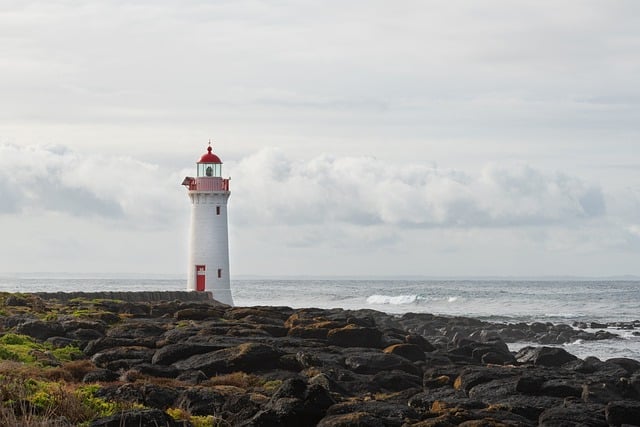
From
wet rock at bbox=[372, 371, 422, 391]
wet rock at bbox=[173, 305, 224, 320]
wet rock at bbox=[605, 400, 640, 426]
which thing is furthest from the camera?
wet rock at bbox=[173, 305, 224, 320]

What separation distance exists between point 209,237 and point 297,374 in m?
25.2

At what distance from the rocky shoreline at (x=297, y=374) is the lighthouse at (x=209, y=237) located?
12.0 m

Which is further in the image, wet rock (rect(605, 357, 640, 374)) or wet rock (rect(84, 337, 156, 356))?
wet rock (rect(605, 357, 640, 374))

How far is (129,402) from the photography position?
13484 mm

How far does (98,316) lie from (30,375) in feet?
34.5

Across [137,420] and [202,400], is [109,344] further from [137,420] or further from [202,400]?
Result: [137,420]

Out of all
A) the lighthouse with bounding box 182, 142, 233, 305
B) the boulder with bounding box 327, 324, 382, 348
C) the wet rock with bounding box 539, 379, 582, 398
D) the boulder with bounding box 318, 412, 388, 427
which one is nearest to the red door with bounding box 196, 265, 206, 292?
the lighthouse with bounding box 182, 142, 233, 305

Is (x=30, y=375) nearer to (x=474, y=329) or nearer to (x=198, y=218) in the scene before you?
(x=198, y=218)

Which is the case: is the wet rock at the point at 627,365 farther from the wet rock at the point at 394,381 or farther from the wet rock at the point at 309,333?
the wet rock at the point at 394,381

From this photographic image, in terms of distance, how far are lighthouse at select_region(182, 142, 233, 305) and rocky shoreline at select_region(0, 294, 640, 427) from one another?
12047mm

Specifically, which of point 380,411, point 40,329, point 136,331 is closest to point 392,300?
point 136,331

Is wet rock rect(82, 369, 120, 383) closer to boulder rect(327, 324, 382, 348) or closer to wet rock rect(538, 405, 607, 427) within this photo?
wet rock rect(538, 405, 607, 427)

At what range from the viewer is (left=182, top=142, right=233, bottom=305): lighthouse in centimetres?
4256

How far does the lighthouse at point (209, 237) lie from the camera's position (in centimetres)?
4256
